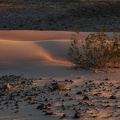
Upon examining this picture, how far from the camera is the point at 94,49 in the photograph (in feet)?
40.3

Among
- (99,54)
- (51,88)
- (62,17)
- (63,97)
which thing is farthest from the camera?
(62,17)

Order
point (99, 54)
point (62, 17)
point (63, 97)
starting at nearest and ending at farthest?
point (63, 97) < point (99, 54) < point (62, 17)

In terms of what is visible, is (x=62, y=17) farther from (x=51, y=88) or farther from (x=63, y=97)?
(x=63, y=97)

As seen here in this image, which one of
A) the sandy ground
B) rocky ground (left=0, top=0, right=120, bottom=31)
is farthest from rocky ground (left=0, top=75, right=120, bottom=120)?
rocky ground (left=0, top=0, right=120, bottom=31)

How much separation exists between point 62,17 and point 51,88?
21189 millimetres

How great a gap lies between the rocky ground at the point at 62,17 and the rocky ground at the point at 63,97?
15.2 meters

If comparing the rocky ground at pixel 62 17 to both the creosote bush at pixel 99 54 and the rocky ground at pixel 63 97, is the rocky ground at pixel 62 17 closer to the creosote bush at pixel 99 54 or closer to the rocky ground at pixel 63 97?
the creosote bush at pixel 99 54

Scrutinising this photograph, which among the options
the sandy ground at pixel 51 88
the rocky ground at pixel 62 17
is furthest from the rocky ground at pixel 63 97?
the rocky ground at pixel 62 17

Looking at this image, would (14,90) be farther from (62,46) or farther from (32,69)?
(62,46)

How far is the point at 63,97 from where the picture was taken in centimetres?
876

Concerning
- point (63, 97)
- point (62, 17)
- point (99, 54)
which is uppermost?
point (62, 17)

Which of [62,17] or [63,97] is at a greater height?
[62,17]

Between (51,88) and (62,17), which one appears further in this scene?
(62,17)

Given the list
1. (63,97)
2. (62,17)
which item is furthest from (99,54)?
(62,17)
